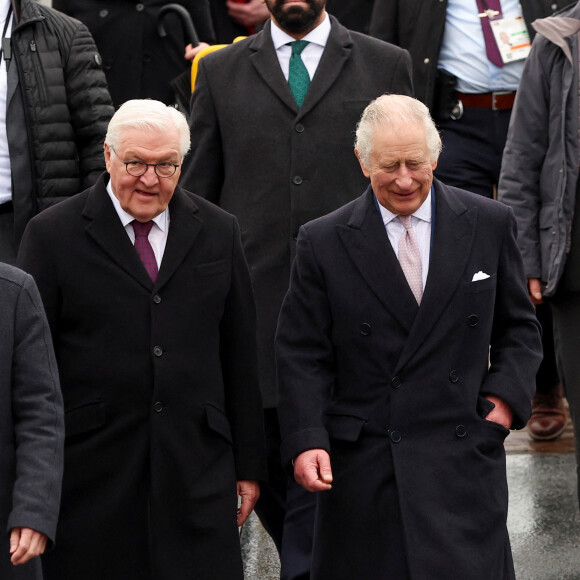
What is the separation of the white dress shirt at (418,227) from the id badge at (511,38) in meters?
2.59

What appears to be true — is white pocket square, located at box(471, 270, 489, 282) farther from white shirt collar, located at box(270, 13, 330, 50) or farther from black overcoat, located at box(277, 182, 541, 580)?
white shirt collar, located at box(270, 13, 330, 50)

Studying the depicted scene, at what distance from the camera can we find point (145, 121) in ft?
18.2

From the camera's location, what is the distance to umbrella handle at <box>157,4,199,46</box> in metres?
8.62

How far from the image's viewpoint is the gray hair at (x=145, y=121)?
5.55 metres

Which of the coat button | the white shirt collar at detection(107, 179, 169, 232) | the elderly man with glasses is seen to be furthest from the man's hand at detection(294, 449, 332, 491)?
the white shirt collar at detection(107, 179, 169, 232)

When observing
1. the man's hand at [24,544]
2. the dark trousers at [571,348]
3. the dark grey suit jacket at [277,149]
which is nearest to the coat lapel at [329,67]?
the dark grey suit jacket at [277,149]

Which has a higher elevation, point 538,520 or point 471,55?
point 471,55

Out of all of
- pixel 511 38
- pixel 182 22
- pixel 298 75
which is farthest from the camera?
pixel 182 22

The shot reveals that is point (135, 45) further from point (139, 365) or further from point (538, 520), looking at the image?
point (139, 365)

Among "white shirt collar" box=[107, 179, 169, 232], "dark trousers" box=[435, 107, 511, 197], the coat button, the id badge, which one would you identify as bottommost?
"dark trousers" box=[435, 107, 511, 197]

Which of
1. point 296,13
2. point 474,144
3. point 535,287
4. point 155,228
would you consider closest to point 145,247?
point 155,228

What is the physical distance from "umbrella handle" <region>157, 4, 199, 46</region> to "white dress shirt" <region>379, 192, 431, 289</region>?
10.5 ft

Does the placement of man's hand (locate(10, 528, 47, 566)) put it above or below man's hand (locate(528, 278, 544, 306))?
above

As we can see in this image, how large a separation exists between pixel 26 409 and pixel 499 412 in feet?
4.77
